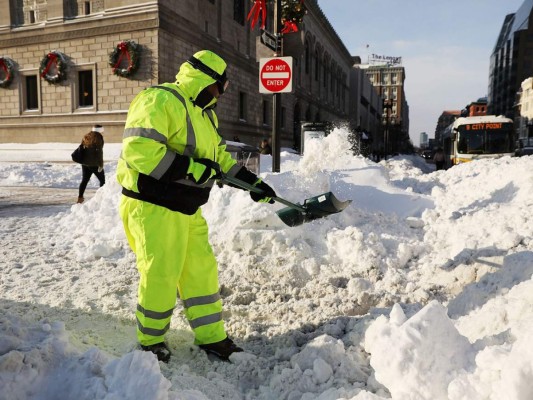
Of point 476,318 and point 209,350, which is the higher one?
point 476,318

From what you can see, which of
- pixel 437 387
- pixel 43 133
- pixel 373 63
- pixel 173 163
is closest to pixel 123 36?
pixel 43 133

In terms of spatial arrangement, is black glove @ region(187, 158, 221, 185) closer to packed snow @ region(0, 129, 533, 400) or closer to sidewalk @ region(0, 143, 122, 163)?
packed snow @ region(0, 129, 533, 400)

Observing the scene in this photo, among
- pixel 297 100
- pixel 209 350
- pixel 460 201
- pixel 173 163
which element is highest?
pixel 297 100

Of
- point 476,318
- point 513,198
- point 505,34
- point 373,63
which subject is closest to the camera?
point 476,318

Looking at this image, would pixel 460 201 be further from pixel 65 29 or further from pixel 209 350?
pixel 65 29

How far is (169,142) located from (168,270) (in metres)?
0.79

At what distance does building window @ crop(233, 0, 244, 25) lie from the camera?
84.4ft

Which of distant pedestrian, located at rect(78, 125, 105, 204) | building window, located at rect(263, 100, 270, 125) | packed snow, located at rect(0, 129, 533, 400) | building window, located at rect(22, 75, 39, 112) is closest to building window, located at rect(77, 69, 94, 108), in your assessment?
building window, located at rect(22, 75, 39, 112)

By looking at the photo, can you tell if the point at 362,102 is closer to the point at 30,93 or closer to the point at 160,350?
the point at 30,93

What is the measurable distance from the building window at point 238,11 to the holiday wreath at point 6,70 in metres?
11.7

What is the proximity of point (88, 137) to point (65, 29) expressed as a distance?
48.7 ft

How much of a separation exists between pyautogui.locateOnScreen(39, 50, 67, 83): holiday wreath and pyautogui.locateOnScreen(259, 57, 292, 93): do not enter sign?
53.2 ft

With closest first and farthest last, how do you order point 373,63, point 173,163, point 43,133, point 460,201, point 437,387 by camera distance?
point 437,387
point 173,163
point 460,201
point 43,133
point 373,63

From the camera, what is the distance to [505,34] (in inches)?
3792
